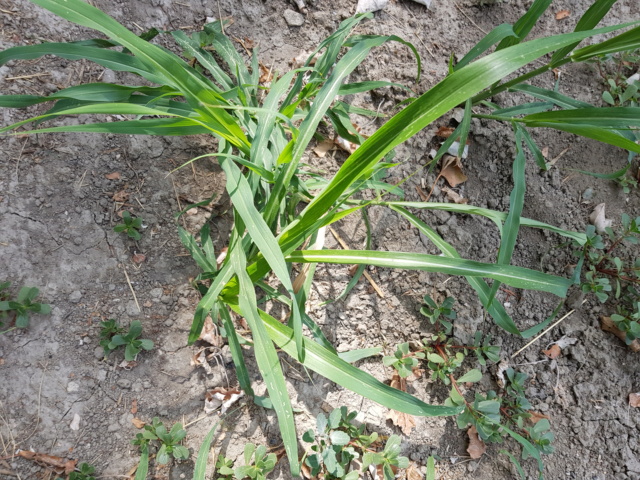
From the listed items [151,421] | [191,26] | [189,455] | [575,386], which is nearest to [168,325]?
[151,421]

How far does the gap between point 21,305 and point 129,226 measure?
379mm

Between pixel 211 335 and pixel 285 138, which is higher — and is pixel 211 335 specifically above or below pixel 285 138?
below

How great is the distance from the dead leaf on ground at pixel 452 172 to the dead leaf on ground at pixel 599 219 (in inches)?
24.1

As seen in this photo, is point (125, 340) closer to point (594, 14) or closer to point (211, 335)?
point (211, 335)

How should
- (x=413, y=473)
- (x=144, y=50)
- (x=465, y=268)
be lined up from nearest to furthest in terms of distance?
(x=144, y=50), (x=465, y=268), (x=413, y=473)

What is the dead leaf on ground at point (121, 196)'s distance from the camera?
1399mm

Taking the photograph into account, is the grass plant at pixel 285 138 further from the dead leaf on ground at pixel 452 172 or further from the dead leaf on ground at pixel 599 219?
the dead leaf on ground at pixel 599 219

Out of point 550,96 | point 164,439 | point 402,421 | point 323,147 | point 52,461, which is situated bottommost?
point 52,461

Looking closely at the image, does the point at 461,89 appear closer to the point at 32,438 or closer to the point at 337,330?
the point at 337,330

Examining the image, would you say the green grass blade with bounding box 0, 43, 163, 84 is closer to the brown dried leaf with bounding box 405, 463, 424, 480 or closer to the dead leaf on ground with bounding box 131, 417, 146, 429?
the dead leaf on ground with bounding box 131, 417, 146, 429

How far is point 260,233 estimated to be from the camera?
1038 mm

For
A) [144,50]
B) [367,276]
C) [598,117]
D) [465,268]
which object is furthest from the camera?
[367,276]

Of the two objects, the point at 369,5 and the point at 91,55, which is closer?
the point at 91,55

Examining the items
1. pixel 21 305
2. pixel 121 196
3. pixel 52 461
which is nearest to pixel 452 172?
pixel 121 196
